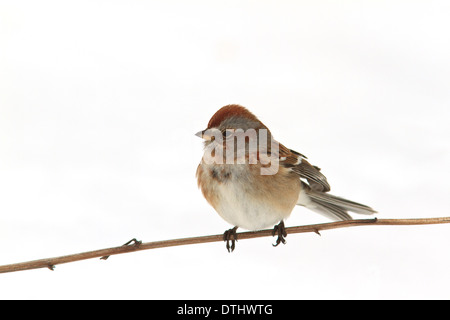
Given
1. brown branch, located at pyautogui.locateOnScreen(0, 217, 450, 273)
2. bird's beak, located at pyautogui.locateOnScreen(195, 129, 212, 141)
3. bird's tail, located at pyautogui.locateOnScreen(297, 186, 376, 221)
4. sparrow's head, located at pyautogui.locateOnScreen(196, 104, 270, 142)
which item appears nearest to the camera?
brown branch, located at pyautogui.locateOnScreen(0, 217, 450, 273)

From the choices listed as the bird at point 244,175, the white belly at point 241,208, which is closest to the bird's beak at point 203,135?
the bird at point 244,175

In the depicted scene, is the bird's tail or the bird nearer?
the bird

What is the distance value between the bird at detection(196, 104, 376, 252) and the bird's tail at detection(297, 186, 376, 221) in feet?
0.23

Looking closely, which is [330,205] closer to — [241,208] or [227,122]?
[241,208]

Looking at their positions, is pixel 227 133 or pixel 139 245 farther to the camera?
pixel 227 133

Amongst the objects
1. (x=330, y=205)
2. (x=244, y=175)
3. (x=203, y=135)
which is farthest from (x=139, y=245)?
(x=330, y=205)

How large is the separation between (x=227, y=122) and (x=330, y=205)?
0.73m

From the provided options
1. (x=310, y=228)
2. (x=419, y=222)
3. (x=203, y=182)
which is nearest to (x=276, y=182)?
(x=203, y=182)

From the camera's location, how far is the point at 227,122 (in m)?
1.92

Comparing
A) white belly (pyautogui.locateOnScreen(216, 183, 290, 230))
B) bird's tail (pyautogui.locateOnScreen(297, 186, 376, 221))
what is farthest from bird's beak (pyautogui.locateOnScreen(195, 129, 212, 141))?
bird's tail (pyautogui.locateOnScreen(297, 186, 376, 221))

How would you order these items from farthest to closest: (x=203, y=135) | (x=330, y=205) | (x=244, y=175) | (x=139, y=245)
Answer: (x=330, y=205)
(x=244, y=175)
(x=203, y=135)
(x=139, y=245)

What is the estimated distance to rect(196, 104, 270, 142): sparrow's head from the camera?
1.90 meters

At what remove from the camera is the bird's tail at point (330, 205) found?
2244 mm

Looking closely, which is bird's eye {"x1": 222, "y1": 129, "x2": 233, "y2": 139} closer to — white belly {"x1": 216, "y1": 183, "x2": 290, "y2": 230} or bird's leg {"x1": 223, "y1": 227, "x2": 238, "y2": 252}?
white belly {"x1": 216, "y1": 183, "x2": 290, "y2": 230}
